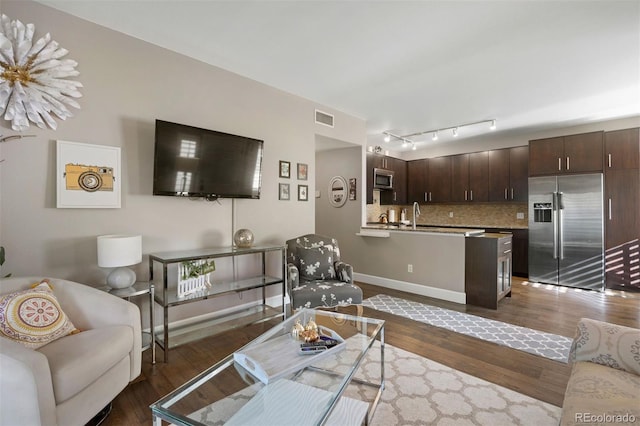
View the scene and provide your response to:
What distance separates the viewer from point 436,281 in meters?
4.09

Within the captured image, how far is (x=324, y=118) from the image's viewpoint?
4.30 meters

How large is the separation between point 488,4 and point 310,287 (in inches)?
109

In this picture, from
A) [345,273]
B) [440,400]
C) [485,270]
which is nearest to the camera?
[440,400]

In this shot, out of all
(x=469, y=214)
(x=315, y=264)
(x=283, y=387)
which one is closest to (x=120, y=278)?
(x=283, y=387)

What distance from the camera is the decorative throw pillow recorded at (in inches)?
Answer: 62.2

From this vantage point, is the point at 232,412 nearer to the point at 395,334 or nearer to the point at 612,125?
the point at 395,334

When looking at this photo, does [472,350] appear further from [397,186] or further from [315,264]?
[397,186]

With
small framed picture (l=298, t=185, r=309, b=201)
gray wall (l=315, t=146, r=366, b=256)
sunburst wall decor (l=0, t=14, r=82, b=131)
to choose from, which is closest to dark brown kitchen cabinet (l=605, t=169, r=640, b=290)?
gray wall (l=315, t=146, r=366, b=256)

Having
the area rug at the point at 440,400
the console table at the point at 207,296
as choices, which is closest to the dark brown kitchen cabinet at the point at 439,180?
the console table at the point at 207,296

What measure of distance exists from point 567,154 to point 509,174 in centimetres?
97

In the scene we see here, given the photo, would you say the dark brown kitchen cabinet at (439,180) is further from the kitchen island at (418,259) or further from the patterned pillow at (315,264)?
the patterned pillow at (315,264)

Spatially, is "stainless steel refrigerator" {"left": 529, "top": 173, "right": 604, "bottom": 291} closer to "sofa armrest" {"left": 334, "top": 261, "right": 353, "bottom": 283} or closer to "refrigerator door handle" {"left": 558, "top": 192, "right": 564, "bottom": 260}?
"refrigerator door handle" {"left": 558, "top": 192, "right": 564, "bottom": 260}

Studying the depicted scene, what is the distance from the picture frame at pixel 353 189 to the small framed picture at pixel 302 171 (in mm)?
1292

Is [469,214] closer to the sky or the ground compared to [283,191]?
closer to the ground
